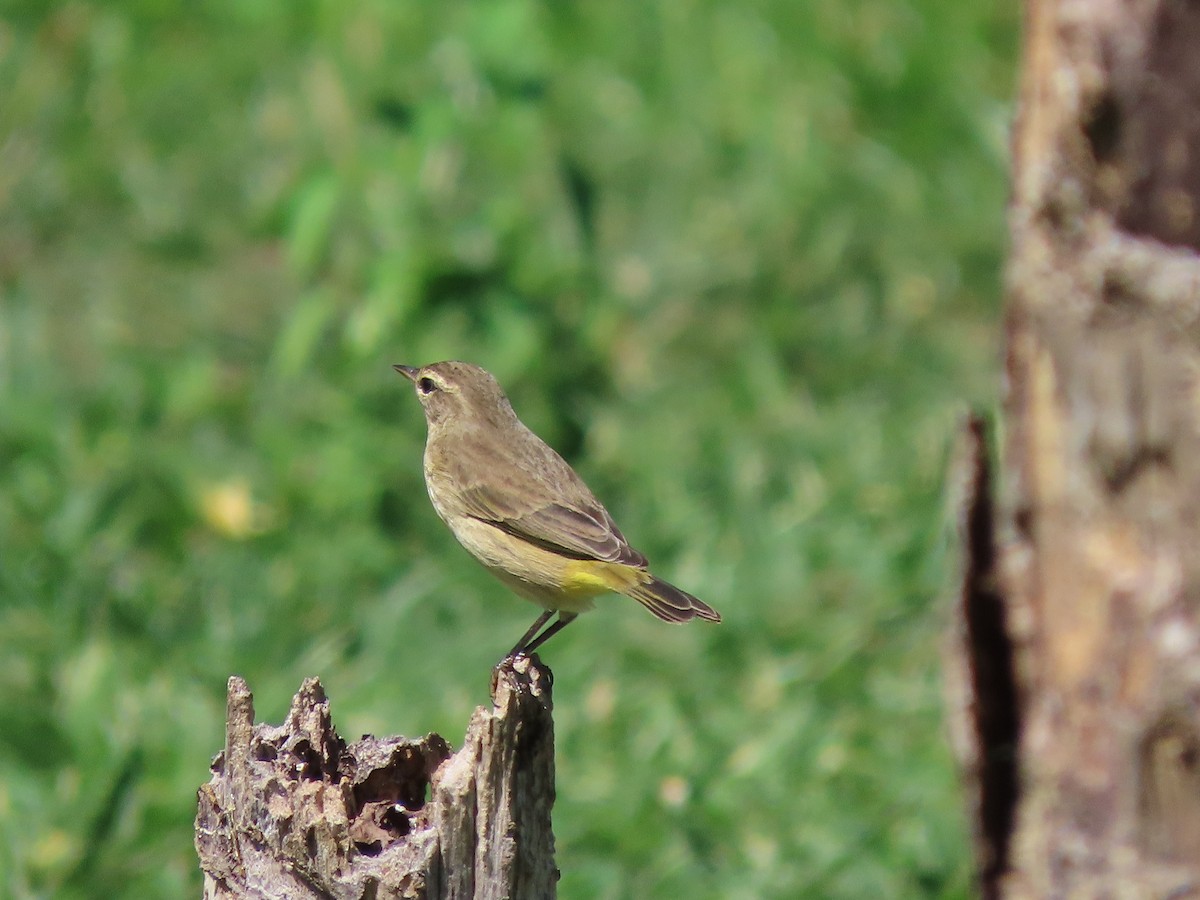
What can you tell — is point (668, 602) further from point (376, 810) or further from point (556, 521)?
point (376, 810)

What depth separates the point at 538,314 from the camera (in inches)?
323

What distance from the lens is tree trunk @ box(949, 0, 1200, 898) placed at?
11.6ft

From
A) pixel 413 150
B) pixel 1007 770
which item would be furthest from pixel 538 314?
pixel 1007 770

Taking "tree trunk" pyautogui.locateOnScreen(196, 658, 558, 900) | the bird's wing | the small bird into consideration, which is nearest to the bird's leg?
the small bird

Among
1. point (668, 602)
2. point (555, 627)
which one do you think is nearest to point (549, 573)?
point (555, 627)

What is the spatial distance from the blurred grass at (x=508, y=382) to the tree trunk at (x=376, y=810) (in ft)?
6.31

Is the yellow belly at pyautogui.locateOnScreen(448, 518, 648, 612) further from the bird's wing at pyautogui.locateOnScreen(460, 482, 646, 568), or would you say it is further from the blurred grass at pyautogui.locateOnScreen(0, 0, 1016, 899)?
the blurred grass at pyautogui.locateOnScreen(0, 0, 1016, 899)

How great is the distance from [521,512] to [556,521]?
0.13 m

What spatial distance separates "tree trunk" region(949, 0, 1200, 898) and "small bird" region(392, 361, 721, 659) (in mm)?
1579

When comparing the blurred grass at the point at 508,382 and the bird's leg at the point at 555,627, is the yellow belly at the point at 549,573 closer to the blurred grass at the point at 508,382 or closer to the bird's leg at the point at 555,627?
the bird's leg at the point at 555,627

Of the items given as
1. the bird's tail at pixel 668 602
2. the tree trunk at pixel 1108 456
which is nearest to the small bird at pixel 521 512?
the bird's tail at pixel 668 602

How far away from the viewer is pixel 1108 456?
11.7 ft

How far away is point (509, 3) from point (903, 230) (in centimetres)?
307

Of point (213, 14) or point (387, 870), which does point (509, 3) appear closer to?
point (213, 14)
